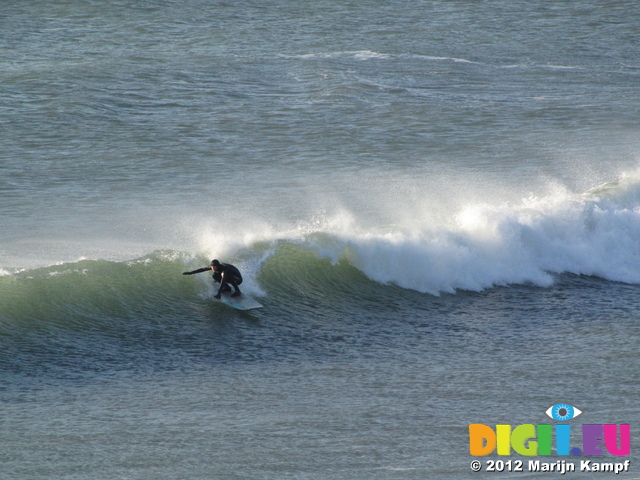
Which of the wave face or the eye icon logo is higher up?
the wave face

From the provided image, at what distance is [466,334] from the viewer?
46.3 feet

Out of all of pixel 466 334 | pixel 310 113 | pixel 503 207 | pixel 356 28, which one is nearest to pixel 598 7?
pixel 356 28

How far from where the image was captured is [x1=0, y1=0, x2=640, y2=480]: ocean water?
34.4ft

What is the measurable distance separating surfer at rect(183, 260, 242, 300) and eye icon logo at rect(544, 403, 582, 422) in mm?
6110

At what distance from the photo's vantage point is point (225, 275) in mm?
14938

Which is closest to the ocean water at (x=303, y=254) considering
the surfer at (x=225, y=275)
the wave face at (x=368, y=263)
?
the wave face at (x=368, y=263)

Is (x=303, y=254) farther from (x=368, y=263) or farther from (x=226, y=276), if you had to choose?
(x=226, y=276)

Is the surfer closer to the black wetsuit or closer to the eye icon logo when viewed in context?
the black wetsuit

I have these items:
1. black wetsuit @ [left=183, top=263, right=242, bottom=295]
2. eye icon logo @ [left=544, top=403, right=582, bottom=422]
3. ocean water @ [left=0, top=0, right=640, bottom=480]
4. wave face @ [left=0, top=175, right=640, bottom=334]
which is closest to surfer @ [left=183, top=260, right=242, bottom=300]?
black wetsuit @ [left=183, top=263, right=242, bottom=295]

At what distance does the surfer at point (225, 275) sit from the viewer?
14914 mm

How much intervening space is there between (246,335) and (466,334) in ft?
11.7

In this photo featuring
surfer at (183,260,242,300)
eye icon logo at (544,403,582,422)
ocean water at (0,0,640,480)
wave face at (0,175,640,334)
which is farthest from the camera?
surfer at (183,260,242,300)

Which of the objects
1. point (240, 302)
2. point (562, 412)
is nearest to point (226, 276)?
point (240, 302)

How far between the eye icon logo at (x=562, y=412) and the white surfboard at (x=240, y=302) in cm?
576
